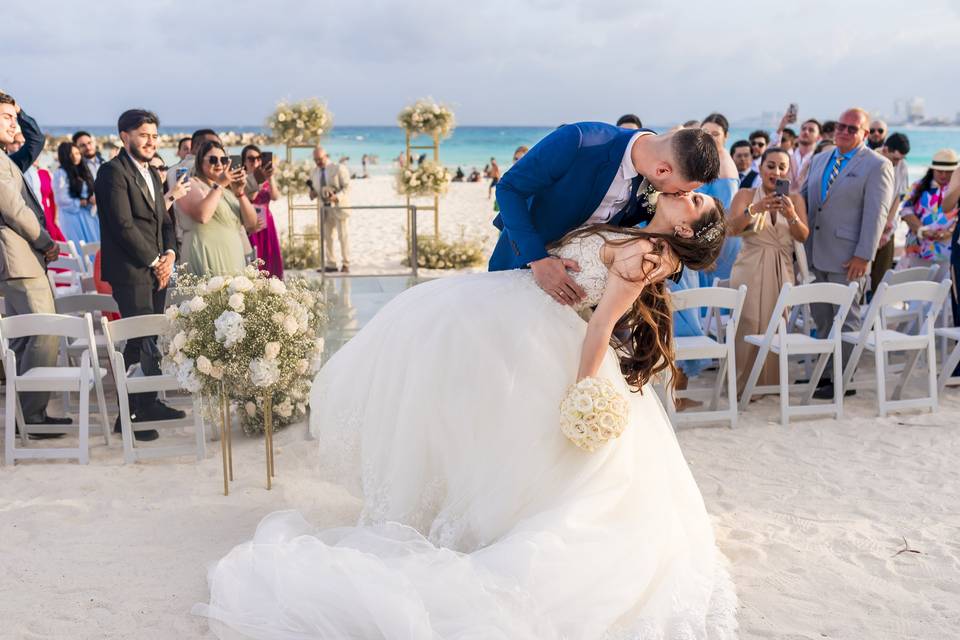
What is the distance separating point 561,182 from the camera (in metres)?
3.50

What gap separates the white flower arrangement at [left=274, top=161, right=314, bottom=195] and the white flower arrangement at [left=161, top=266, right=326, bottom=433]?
749 cm

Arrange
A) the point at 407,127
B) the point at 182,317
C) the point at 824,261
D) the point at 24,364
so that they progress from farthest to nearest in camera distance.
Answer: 1. the point at 407,127
2. the point at 824,261
3. the point at 24,364
4. the point at 182,317

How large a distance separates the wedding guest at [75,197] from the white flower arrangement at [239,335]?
6964 millimetres

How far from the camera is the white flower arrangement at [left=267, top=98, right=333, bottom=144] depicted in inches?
455

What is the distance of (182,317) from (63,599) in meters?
1.49

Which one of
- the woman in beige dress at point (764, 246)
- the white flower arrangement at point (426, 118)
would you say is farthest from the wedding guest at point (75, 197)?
the woman in beige dress at point (764, 246)

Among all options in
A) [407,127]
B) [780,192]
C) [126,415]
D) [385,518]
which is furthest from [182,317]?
[407,127]

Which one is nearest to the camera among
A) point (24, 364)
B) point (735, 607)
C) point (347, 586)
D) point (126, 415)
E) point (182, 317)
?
point (347, 586)

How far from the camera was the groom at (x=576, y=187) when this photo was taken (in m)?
3.32

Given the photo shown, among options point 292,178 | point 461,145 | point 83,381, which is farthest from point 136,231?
point 461,145

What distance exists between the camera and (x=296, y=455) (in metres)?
5.14

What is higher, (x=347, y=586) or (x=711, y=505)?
(x=347, y=586)

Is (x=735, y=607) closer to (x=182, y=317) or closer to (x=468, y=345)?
(x=468, y=345)

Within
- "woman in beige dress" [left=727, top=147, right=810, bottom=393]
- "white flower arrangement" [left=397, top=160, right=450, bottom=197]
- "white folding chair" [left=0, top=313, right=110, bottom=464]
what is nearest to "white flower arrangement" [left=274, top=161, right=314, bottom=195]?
"white flower arrangement" [left=397, top=160, right=450, bottom=197]
